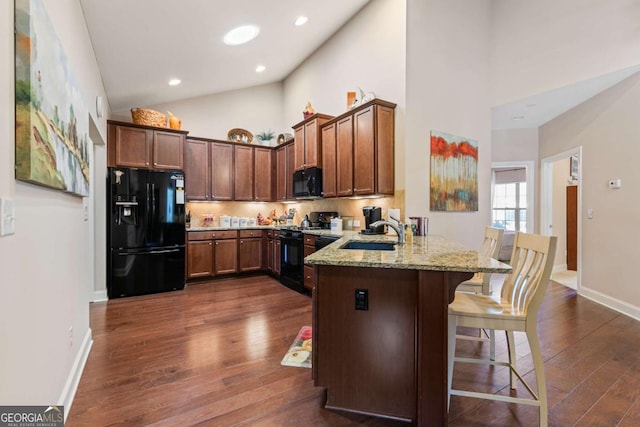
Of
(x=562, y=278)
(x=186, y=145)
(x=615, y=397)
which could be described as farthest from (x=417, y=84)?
(x=562, y=278)

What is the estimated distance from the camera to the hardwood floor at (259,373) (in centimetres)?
168

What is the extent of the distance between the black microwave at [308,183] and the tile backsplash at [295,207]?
46cm

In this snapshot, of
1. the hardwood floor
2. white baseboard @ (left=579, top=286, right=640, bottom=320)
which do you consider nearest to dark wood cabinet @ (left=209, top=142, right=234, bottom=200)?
the hardwood floor

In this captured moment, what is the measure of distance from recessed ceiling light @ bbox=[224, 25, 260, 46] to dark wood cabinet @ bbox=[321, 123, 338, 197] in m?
1.49

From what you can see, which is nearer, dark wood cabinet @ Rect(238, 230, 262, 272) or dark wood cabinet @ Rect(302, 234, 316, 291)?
dark wood cabinet @ Rect(302, 234, 316, 291)

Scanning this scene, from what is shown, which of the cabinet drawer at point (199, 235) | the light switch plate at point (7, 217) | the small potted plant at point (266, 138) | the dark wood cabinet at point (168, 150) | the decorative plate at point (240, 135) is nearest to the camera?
the light switch plate at point (7, 217)

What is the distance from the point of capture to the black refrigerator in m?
3.93

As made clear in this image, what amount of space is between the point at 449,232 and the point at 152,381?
3.64 metres

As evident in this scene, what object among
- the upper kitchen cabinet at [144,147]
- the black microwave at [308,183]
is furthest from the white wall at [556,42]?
the upper kitchen cabinet at [144,147]

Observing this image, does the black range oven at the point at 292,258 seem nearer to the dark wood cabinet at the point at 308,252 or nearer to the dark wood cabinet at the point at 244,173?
the dark wood cabinet at the point at 308,252

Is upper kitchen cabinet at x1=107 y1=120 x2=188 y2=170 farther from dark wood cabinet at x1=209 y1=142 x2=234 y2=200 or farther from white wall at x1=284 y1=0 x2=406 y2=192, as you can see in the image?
white wall at x1=284 y1=0 x2=406 y2=192

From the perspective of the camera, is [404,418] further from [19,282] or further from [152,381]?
[19,282]

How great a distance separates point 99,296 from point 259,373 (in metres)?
2.99

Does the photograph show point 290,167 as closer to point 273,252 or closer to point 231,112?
point 273,252
